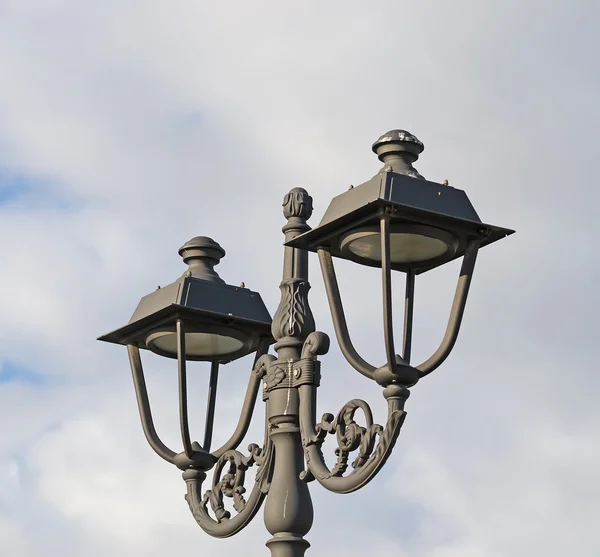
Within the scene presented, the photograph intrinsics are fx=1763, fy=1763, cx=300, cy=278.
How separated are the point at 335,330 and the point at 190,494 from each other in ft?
4.72

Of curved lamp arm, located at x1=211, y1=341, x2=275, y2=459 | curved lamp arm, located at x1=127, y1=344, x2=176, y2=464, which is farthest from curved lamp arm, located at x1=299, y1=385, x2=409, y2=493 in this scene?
curved lamp arm, located at x1=127, y1=344, x2=176, y2=464

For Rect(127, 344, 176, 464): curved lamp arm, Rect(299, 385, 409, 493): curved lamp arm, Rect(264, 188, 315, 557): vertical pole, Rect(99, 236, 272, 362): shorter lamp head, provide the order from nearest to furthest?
1. Rect(299, 385, 409, 493): curved lamp arm
2. Rect(264, 188, 315, 557): vertical pole
3. Rect(99, 236, 272, 362): shorter lamp head
4. Rect(127, 344, 176, 464): curved lamp arm

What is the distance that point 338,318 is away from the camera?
721 centimetres

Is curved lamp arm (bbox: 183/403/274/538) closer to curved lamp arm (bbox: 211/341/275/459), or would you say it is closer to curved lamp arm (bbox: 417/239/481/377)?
curved lamp arm (bbox: 211/341/275/459)

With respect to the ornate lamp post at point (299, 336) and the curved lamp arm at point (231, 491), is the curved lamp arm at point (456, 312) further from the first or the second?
the curved lamp arm at point (231, 491)

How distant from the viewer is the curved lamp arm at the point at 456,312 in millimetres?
6941

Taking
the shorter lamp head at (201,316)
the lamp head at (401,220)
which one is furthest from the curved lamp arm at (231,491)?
the lamp head at (401,220)

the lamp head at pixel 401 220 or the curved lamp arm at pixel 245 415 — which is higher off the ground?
the lamp head at pixel 401 220

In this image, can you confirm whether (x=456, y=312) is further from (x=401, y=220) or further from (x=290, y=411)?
(x=290, y=411)

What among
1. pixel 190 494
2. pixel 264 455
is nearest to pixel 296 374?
pixel 264 455

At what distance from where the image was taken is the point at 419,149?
24.1 ft

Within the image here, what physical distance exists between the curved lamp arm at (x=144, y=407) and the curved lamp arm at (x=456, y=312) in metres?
1.79

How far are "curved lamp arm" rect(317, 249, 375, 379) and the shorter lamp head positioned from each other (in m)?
0.90

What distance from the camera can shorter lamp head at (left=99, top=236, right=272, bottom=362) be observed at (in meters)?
8.05
